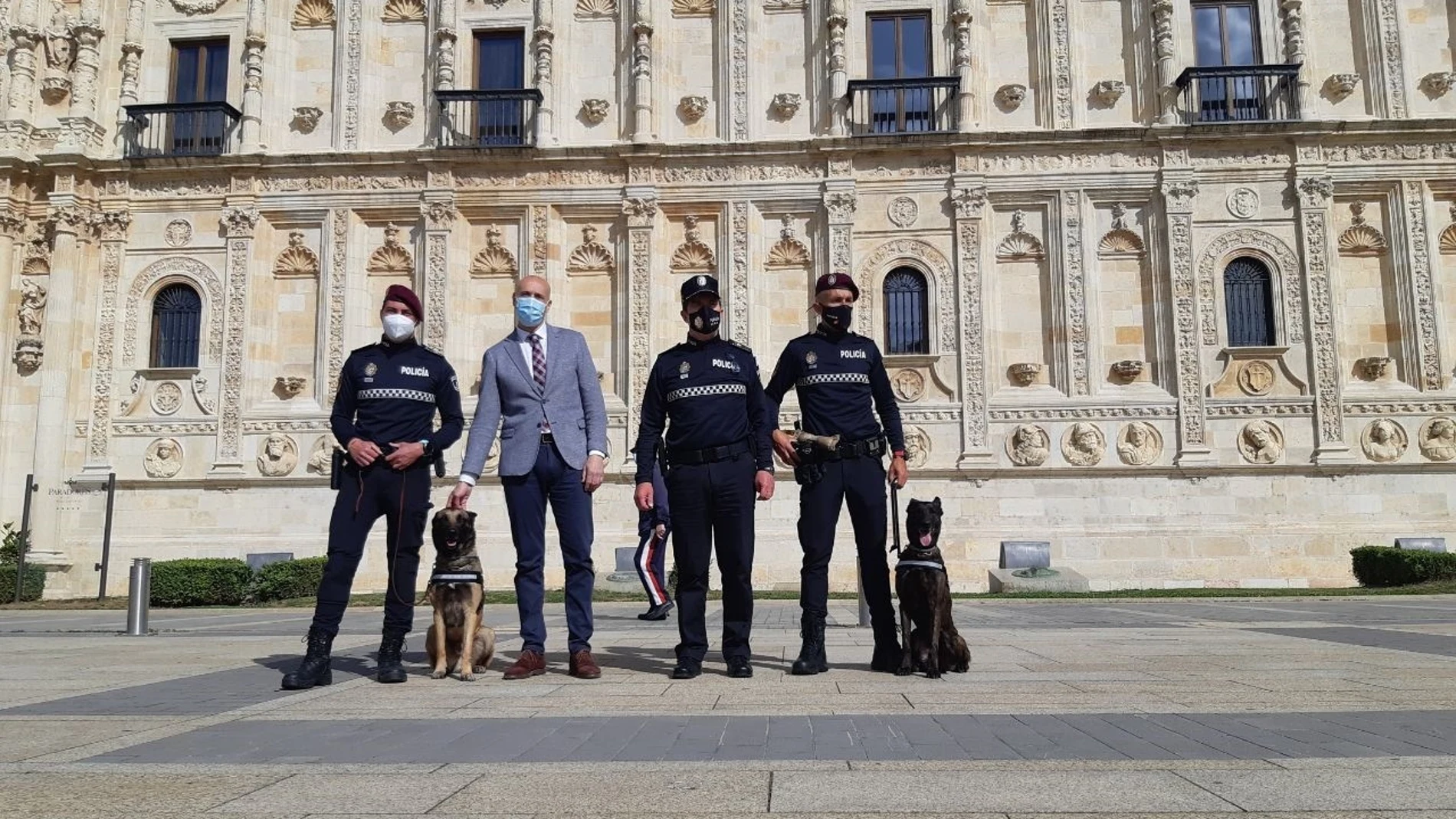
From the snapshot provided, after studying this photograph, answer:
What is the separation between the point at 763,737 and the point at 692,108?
2185cm

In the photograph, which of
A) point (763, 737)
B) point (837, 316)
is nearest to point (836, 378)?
point (837, 316)

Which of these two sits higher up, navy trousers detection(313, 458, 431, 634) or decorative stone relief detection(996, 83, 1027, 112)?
decorative stone relief detection(996, 83, 1027, 112)

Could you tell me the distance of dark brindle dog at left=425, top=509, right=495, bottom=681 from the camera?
21.5ft

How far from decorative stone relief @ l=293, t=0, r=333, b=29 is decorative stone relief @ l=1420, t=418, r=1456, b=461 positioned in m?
26.5

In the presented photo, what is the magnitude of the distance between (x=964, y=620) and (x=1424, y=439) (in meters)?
15.7

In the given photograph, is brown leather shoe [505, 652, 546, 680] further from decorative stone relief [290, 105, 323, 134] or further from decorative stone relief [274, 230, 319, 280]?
decorative stone relief [290, 105, 323, 134]

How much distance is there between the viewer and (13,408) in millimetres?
24203

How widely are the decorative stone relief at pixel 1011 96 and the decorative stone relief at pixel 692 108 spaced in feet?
Result: 22.3

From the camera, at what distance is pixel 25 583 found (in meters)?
21.9

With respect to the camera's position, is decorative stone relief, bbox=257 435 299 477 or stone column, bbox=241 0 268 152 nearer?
decorative stone relief, bbox=257 435 299 477

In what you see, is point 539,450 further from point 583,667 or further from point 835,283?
point 835,283

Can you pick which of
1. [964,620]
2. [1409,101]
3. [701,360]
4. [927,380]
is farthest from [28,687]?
[1409,101]

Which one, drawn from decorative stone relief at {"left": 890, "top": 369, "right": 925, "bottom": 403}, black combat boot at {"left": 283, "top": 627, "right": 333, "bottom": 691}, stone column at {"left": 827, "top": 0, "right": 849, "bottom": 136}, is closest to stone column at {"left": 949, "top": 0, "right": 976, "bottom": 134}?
stone column at {"left": 827, "top": 0, "right": 849, "bottom": 136}

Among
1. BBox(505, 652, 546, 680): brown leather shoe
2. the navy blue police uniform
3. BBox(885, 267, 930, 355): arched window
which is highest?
BBox(885, 267, 930, 355): arched window
